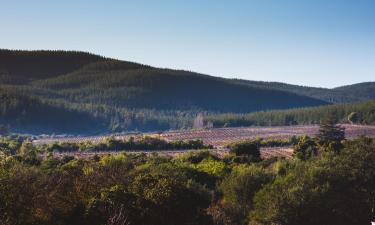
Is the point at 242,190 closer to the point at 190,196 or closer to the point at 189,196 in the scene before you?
the point at 190,196

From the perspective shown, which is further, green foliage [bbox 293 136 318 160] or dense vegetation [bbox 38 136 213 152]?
dense vegetation [bbox 38 136 213 152]

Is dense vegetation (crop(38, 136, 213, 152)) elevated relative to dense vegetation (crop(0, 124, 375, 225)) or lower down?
lower down

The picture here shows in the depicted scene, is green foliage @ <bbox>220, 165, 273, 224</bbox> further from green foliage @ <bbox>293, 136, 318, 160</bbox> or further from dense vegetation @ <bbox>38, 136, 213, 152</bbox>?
dense vegetation @ <bbox>38, 136, 213, 152</bbox>

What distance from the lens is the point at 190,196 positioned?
135 feet

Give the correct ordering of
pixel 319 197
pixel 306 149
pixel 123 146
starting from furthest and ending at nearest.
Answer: pixel 123 146
pixel 306 149
pixel 319 197

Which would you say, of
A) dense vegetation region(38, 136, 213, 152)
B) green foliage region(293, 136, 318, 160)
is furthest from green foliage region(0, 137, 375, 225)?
dense vegetation region(38, 136, 213, 152)

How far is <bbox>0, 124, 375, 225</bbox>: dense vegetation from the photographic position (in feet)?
112

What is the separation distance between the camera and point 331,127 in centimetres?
13862

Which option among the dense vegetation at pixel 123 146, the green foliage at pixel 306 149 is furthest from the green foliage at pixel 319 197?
the dense vegetation at pixel 123 146

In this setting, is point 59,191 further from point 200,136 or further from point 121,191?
point 200,136

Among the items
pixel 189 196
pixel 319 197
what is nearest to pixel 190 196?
pixel 189 196

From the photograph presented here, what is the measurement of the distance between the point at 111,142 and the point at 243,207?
276 feet

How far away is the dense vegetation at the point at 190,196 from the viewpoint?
112 feet

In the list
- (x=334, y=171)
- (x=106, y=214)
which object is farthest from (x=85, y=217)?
(x=334, y=171)
